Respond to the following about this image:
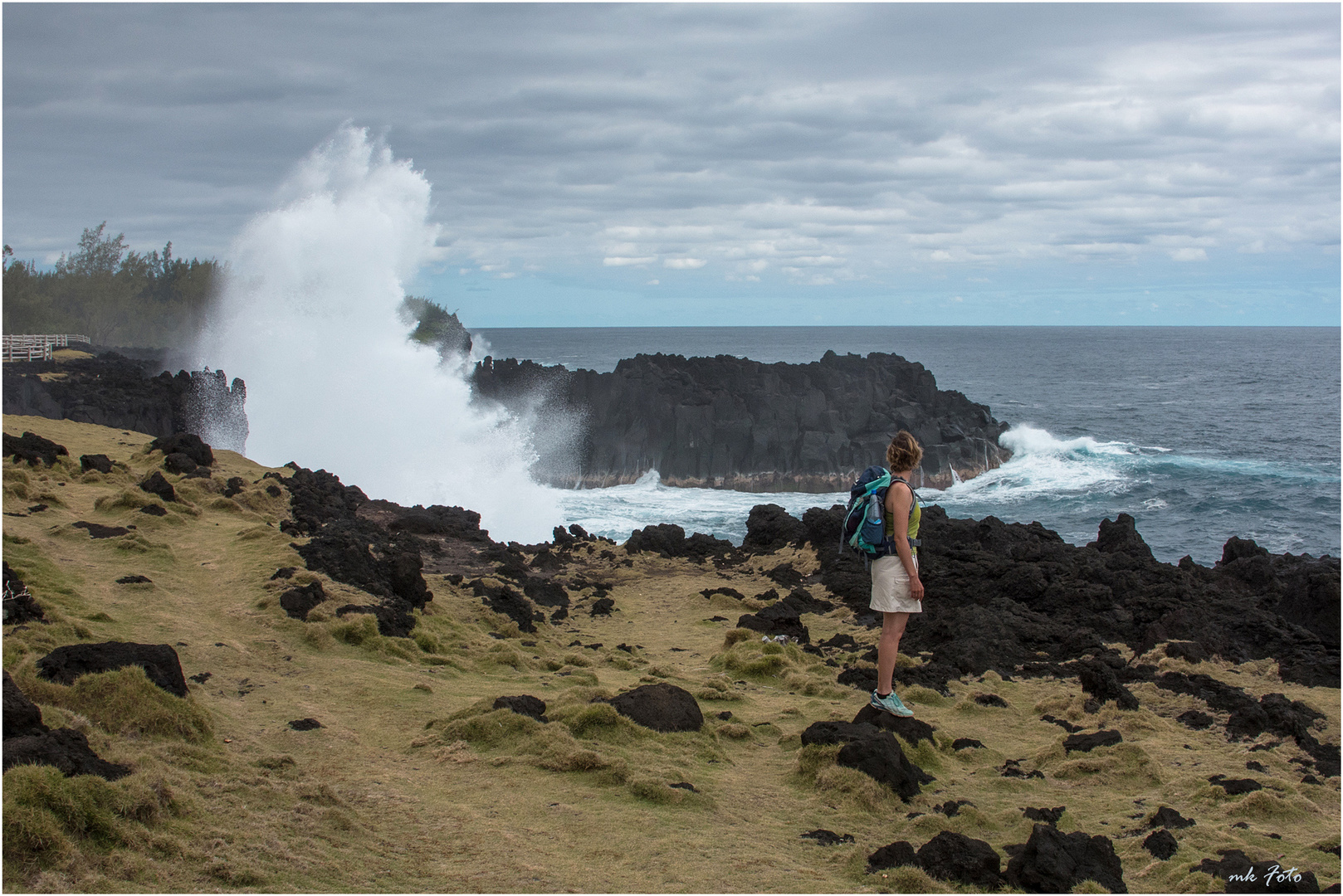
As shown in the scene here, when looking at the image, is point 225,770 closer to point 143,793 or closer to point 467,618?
point 143,793

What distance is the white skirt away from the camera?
779 cm

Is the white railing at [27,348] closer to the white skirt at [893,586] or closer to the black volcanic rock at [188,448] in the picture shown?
the black volcanic rock at [188,448]

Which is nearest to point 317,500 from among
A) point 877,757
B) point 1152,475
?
point 877,757

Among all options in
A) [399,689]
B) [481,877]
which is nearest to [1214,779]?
[481,877]

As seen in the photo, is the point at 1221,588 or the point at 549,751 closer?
the point at 549,751

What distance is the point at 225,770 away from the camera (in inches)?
250

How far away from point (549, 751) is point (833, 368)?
52.2 m

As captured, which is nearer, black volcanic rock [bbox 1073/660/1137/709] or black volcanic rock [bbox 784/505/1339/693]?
black volcanic rock [bbox 1073/660/1137/709]

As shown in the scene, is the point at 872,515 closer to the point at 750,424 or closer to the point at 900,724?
the point at 900,724

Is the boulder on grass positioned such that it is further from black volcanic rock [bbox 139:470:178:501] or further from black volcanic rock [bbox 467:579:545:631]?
black volcanic rock [bbox 467:579:545:631]

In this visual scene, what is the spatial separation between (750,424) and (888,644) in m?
45.2

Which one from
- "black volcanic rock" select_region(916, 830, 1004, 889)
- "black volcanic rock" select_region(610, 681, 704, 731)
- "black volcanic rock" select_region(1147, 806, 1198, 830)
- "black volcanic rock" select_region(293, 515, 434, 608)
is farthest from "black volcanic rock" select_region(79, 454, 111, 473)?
"black volcanic rock" select_region(1147, 806, 1198, 830)

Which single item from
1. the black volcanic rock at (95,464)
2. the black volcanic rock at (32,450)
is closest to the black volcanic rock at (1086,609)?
the black volcanic rock at (95,464)

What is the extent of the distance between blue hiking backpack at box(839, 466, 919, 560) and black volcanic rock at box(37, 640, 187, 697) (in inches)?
209
